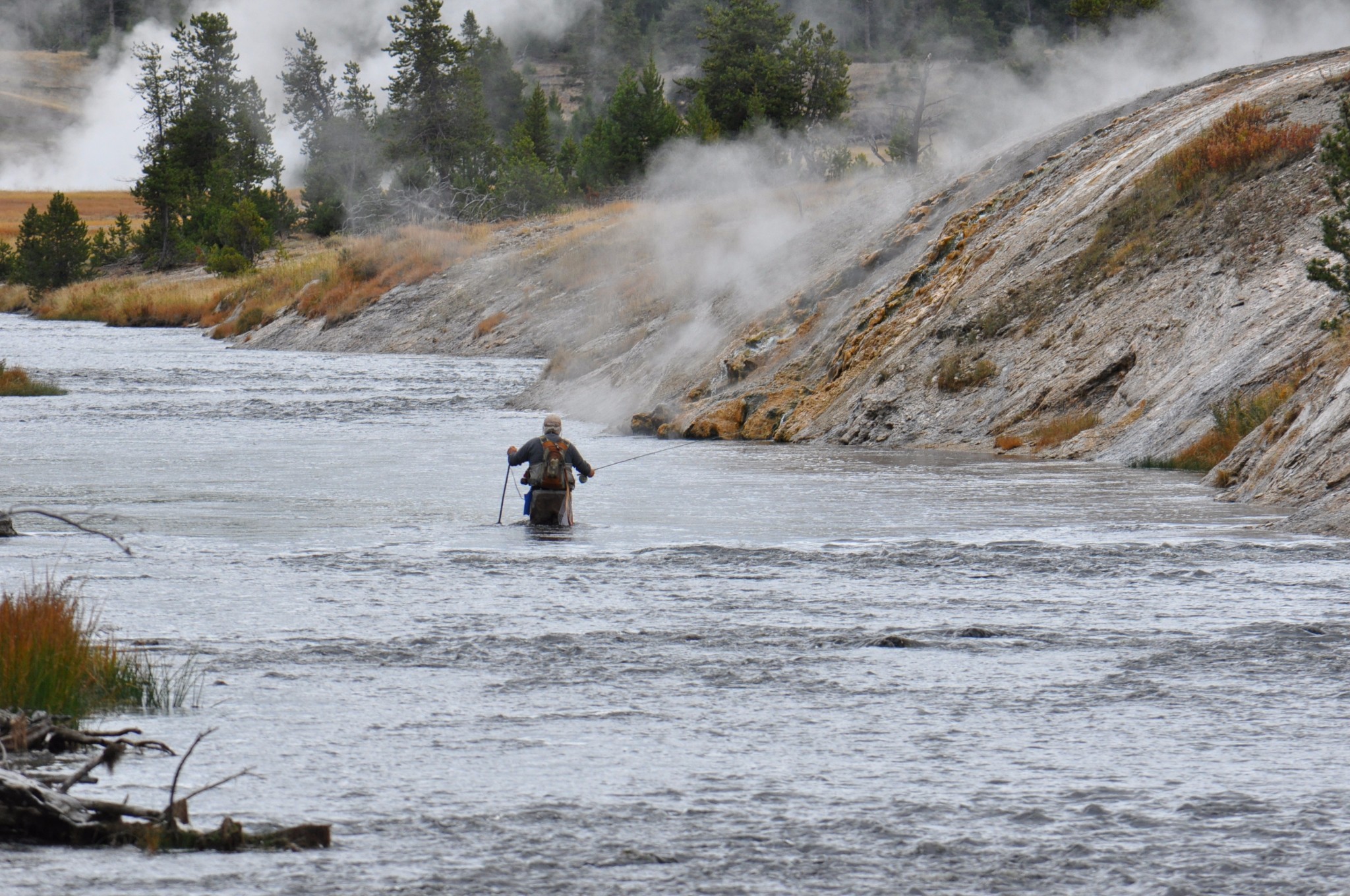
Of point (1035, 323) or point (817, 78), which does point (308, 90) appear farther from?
point (1035, 323)

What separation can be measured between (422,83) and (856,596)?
70.3 metres

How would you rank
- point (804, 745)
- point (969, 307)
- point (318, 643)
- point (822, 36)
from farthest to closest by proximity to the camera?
point (822, 36)
point (969, 307)
point (318, 643)
point (804, 745)

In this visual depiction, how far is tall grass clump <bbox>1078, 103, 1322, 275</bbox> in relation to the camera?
77.0 feet

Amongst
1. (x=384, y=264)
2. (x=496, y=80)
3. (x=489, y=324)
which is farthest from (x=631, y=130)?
(x=496, y=80)

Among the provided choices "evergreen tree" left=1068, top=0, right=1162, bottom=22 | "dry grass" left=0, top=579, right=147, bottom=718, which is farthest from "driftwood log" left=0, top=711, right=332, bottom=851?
"evergreen tree" left=1068, top=0, right=1162, bottom=22

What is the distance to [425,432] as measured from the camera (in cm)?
2644

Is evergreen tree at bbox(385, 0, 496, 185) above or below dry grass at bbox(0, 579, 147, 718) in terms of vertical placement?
above

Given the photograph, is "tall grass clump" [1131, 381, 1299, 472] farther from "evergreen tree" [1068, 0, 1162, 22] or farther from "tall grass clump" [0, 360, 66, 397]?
"evergreen tree" [1068, 0, 1162, 22]

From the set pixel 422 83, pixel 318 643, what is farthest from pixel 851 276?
pixel 422 83

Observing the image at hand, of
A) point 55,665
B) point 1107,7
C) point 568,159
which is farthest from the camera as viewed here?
point 568,159

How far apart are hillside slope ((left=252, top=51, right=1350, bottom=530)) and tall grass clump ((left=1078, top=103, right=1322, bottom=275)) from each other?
140 mm

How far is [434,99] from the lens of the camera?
78.6m

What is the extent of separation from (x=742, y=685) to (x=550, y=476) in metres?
6.85

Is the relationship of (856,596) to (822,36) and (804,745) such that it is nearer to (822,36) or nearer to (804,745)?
(804,745)
